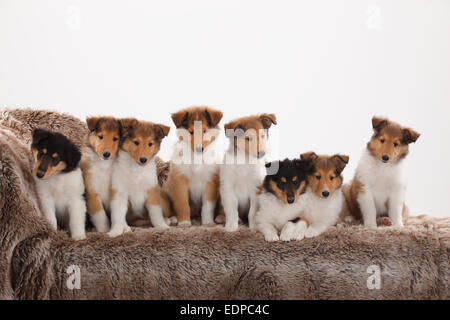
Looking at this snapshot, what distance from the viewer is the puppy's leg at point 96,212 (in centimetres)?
317

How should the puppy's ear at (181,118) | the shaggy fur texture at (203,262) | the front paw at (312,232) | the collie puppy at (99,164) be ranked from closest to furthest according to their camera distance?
1. the shaggy fur texture at (203,262)
2. the front paw at (312,232)
3. the collie puppy at (99,164)
4. the puppy's ear at (181,118)

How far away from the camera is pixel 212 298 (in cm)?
285

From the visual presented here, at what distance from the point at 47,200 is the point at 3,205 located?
33 cm

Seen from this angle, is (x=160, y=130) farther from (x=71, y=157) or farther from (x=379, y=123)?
(x=379, y=123)

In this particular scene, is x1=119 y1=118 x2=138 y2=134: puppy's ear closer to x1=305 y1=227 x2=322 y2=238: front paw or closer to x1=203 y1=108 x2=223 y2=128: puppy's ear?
x1=203 y1=108 x2=223 y2=128: puppy's ear

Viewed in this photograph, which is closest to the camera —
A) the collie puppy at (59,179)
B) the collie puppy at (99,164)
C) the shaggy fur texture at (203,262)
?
the shaggy fur texture at (203,262)

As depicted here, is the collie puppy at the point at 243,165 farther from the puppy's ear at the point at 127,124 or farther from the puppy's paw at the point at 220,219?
the puppy's ear at the point at 127,124

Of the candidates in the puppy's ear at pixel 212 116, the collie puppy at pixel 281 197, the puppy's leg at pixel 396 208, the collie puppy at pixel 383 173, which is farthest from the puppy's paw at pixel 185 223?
the puppy's leg at pixel 396 208

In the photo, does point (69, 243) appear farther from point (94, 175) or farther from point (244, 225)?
point (244, 225)

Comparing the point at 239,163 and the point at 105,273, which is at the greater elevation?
the point at 239,163

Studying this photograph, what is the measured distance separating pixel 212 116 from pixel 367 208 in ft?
4.16

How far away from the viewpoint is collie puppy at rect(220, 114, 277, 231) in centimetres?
320

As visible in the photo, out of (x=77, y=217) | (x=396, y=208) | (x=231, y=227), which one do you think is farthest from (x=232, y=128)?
(x=396, y=208)

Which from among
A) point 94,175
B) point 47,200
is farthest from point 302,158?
point 47,200
